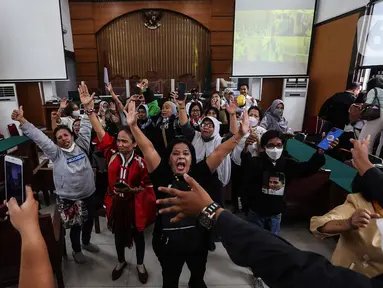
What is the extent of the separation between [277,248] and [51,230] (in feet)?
5.51

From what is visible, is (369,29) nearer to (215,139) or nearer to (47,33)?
(215,139)

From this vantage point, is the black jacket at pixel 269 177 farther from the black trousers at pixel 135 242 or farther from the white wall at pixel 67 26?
the white wall at pixel 67 26

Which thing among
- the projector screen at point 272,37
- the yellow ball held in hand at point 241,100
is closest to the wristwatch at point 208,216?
the yellow ball held in hand at point 241,100

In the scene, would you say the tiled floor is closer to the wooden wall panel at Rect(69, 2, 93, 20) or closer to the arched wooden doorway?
the arched wooden doorway

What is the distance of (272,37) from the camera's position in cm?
583

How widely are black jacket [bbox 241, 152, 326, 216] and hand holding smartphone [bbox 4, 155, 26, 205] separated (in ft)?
4.94

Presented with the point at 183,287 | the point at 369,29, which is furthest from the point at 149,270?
the point at 369,29

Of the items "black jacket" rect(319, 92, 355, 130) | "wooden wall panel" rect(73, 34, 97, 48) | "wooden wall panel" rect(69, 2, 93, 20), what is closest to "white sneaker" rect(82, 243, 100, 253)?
"black jacket" rect(319, 92, 355, 130)

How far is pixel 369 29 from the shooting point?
14.4ft

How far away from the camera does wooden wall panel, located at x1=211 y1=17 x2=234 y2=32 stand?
8023mm

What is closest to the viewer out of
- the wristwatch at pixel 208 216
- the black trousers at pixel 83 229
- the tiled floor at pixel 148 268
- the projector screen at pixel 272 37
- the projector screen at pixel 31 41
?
the wristwatch at pixel 208 216

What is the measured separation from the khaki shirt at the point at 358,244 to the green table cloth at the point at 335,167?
121 centimetres

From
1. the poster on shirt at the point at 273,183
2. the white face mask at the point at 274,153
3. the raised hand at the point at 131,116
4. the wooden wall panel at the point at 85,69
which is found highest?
the wooden wall panel at the point at 85,69

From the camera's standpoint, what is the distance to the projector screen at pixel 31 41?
5.51m
